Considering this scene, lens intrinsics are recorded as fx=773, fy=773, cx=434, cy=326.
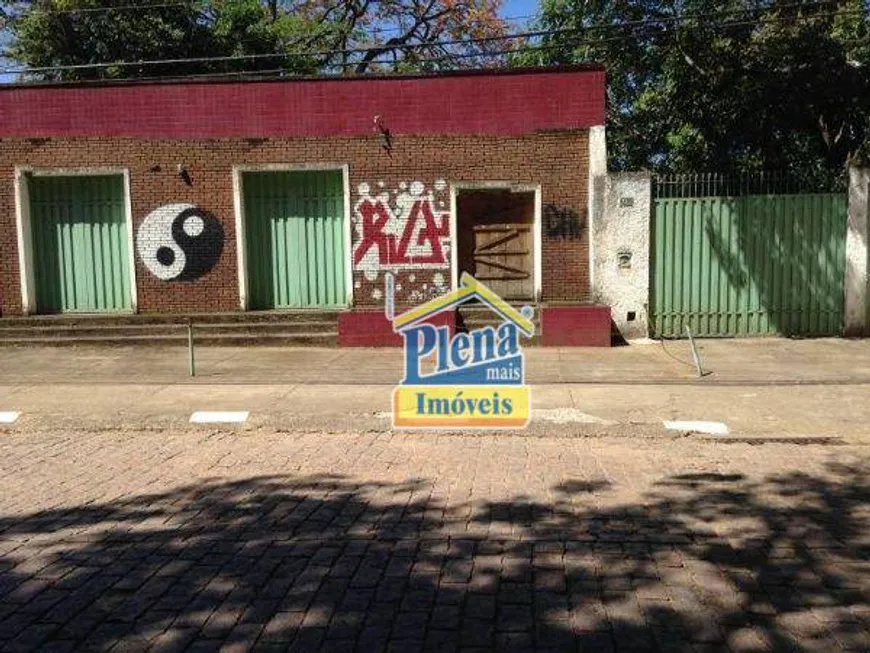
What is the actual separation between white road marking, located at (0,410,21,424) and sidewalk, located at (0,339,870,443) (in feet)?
0.29

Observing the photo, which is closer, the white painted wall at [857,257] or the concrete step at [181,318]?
the white painted wall at [857,257]

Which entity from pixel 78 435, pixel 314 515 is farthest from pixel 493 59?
pixel 314 515

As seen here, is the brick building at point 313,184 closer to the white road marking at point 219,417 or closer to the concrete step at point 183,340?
the concrete step at point 183,340

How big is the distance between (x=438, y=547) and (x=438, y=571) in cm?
34

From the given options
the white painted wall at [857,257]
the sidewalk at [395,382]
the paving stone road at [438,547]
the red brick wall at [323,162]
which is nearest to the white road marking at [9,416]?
the sidewalk at [395,382]

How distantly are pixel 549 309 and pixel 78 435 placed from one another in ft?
23.9

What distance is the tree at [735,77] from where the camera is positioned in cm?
1508

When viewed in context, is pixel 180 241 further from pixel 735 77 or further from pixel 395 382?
pixel 735 77

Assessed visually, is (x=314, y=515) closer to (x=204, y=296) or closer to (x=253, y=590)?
(x=253, y=590)

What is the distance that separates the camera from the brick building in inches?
509

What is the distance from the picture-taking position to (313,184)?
13.5 meters

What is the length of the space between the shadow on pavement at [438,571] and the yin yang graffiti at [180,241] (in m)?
8.35

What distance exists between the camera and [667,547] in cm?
438
